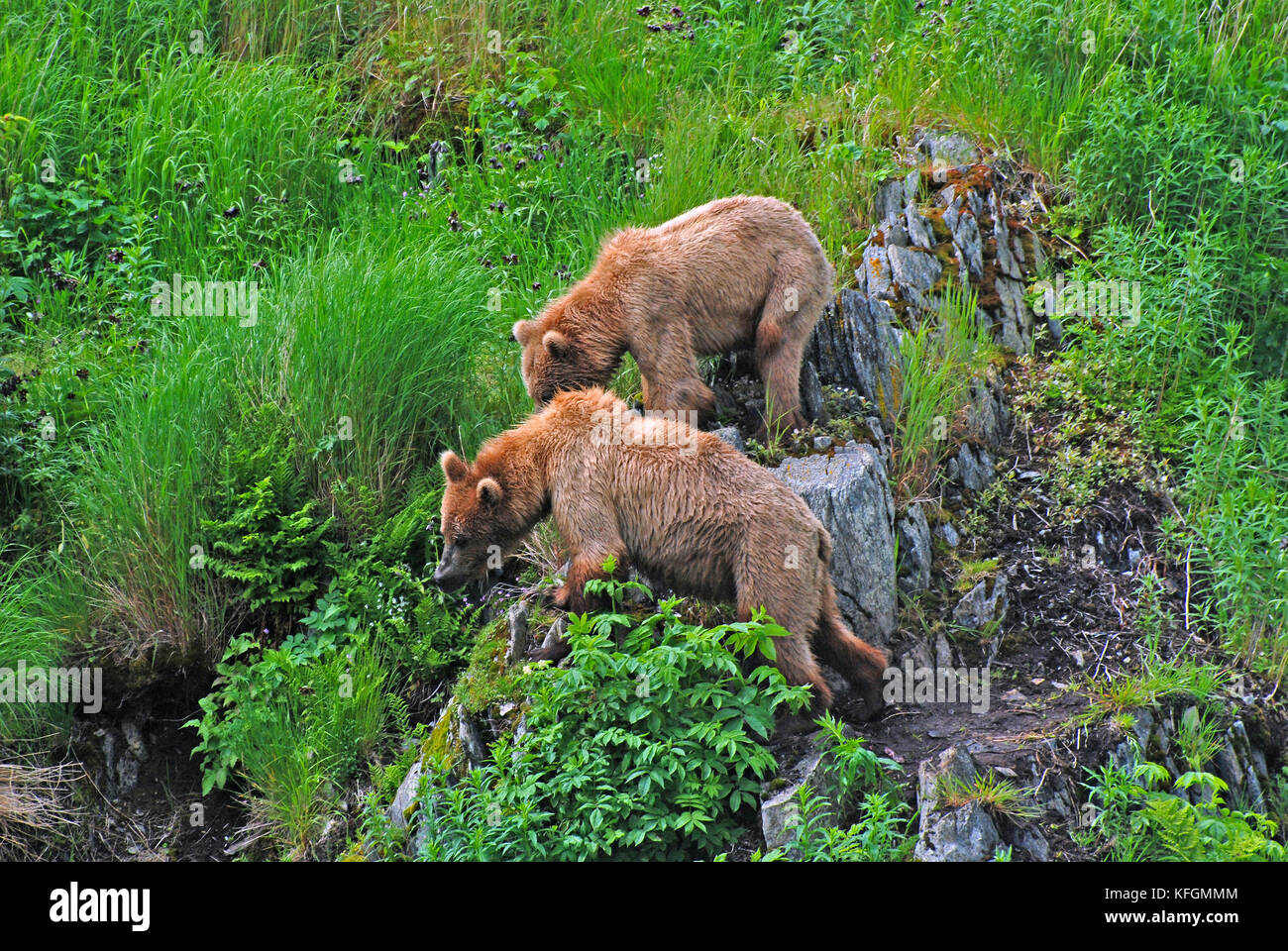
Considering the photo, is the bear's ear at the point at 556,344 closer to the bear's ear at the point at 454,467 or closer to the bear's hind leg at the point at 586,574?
the bear's ear at the point at 454,467

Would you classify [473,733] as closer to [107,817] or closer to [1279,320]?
[107,817]

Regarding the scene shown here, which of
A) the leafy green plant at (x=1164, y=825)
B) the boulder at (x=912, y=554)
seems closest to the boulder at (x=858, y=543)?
the boulder at (x=912, y=554)

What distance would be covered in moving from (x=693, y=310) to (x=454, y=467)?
5.77 feet

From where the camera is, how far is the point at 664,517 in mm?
5832

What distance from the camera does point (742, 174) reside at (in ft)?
30.1

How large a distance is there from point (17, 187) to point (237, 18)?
2862 millimetres

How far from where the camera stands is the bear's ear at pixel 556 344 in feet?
22.8

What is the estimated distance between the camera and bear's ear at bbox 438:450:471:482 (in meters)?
6.31

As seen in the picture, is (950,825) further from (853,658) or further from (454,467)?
(454,467)

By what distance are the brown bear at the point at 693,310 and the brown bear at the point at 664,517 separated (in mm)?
702

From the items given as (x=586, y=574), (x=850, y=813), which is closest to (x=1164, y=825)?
(x=850, y=813)

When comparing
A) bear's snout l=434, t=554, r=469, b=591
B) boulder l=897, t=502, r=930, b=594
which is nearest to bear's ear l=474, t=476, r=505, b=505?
bear's snout l=434, t=554, r=469, b=591

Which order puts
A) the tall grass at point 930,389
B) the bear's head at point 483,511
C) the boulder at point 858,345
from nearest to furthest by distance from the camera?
1. the bear's head at point 483,511
2. the tall grass at point 930,389
3. the boulder at point 858,345

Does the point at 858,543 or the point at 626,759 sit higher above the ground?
the point at 858,543
